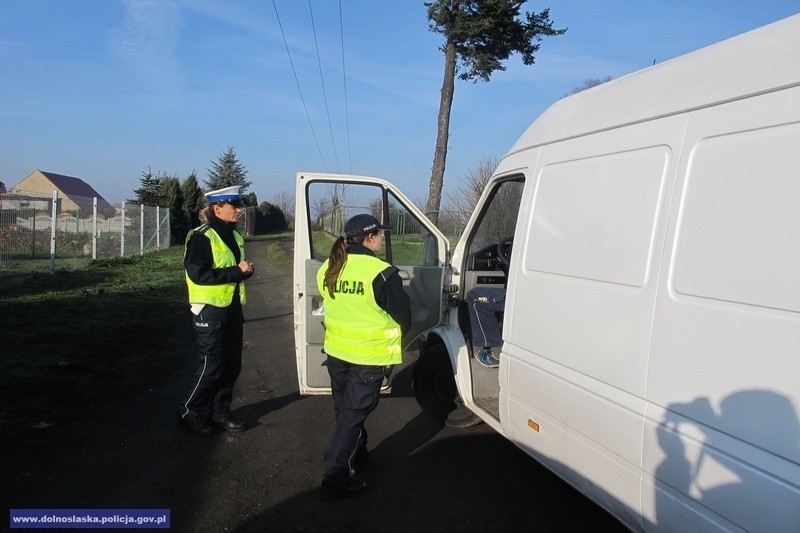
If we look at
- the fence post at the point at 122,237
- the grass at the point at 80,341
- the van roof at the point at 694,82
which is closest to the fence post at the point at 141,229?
the fence post at the point at 122,237

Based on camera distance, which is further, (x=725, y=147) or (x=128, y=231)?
(x=128, y=231)

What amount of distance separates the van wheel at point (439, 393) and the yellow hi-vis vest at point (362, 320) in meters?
1.44

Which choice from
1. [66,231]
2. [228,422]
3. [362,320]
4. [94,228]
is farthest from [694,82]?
[66,231]

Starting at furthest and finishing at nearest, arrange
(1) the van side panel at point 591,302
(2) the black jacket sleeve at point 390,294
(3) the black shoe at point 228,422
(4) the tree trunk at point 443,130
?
(4) the tree trunk at point 443,130, (3) the black shoe at point 228,422, (2) the black jacket sleeve at point 390,294, (1) the van side panel at point 591,302

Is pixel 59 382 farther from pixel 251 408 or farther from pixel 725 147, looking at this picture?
pixel 725 147

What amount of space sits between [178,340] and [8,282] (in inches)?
205

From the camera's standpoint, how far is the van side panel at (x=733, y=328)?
206 centimetres

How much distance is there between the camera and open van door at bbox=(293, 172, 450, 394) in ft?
15.9

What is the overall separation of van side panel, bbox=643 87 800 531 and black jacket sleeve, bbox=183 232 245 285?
10.4 ft

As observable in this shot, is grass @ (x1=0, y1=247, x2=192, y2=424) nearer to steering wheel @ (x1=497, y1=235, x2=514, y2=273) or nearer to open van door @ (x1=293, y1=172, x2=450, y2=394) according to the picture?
open van door @ (x1=293, y1=172, x2=450, y2=394)

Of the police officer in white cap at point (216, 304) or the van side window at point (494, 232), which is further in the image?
the van side window at point (494, 232)

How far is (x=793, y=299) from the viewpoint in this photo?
203cm

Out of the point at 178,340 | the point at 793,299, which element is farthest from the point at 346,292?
the point at 178,340

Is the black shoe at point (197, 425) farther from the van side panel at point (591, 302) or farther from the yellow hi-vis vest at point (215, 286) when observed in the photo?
the van side panel at point (591, 302)
